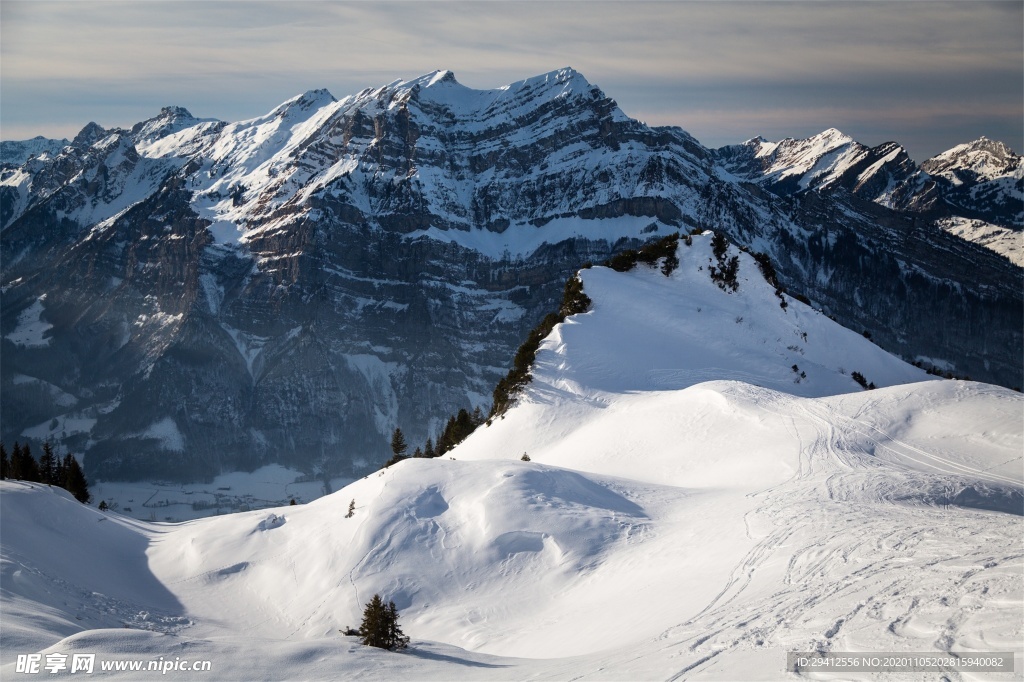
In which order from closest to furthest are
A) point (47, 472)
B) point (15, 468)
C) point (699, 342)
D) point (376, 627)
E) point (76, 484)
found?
point (376, 627) < point (699, 342) < point (76, 484) < point (15, 468) < point (47, 472)

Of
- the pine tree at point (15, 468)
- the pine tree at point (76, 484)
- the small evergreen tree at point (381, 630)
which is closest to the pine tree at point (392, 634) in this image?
the small evergreen tree at point (381, 630)

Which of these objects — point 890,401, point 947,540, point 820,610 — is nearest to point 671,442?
point 890,401

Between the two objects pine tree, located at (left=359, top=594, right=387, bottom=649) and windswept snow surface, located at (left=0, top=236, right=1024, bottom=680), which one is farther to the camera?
pine tree, located at (left=359, top=594, right=387, bottom=649)

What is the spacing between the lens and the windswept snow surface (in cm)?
2034

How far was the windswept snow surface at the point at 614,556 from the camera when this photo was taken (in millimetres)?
20344

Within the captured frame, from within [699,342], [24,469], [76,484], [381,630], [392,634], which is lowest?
[392,634]

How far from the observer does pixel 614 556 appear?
30.9 m

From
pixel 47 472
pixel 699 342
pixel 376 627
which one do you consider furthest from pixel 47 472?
pixel 376 627

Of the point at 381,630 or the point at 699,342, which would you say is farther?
the point at 699,342

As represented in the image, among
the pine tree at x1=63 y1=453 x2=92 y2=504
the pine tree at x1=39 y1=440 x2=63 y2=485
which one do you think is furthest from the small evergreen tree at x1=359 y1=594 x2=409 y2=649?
the pine tree at x1=39 y1=440 x2=63 y2=485

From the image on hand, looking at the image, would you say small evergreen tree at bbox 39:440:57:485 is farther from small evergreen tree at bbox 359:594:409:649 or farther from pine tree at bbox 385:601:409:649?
pine tree at bbox 385:601:409:649

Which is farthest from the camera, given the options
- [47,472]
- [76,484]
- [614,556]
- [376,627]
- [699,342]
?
[47,472]

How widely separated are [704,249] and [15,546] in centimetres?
5564

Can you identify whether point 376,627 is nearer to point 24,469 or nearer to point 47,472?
point 24,469
